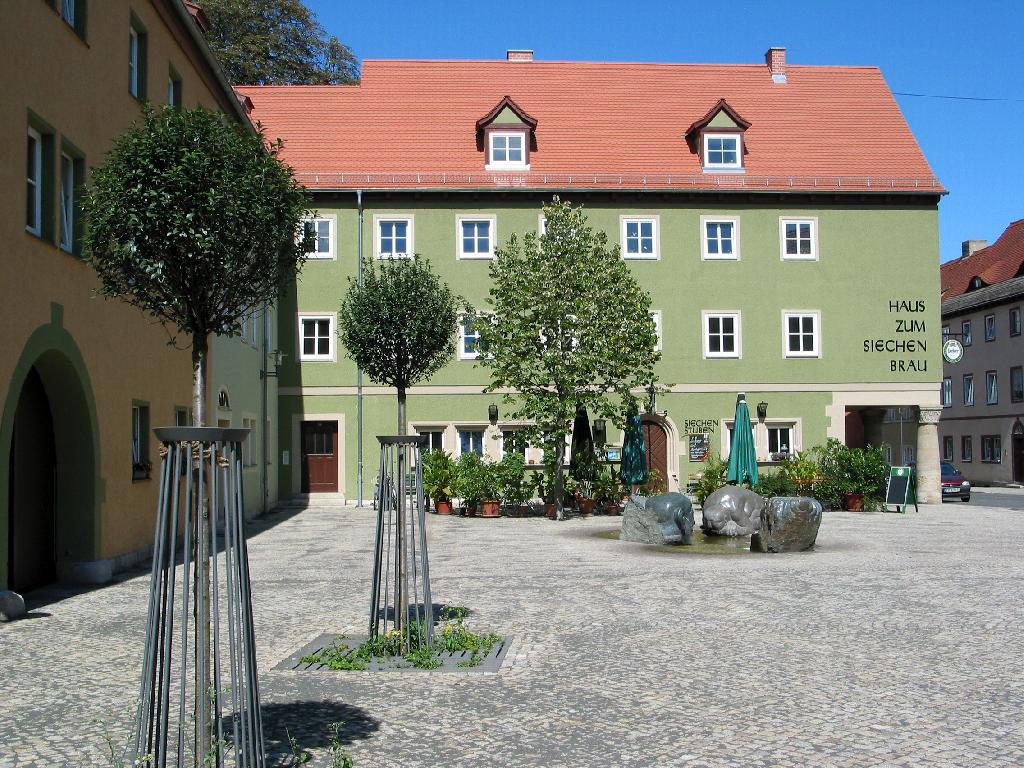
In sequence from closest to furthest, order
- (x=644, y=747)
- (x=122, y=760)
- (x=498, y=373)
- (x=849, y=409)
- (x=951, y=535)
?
(x=122, y=760)
(x=644, y=747)
(x=951, y=535)
(x=498, y=373)
(x=849, y=409)

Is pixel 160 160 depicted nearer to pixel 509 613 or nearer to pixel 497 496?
pixel 509 613

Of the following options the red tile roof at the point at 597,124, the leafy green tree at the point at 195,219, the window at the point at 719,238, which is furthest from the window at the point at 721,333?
the leafy green tree at the point at 195,219

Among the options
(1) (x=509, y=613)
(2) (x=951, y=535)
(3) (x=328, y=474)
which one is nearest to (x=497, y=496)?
(3) (x=328, y=474)

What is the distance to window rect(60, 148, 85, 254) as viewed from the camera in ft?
43.1

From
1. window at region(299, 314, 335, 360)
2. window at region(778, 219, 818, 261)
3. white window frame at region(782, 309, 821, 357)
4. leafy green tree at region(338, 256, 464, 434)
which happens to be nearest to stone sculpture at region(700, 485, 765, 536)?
leafy green tree at region(338, 256, 464, 434)

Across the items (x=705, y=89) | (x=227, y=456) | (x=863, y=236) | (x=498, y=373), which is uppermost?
(x=705, y=89)

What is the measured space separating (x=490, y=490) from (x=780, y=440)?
31.4 ft

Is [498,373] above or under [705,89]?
under

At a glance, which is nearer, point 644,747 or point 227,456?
point 227,456

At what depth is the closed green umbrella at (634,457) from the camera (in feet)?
86.2

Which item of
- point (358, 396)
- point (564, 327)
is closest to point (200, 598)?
point (564, 327)

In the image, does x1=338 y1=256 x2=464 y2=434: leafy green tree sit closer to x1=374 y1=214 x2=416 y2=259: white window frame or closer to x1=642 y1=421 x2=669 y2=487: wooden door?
x1=374 y1=214 x2=416 y2=259: white window frame

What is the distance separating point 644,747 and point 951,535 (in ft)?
50.8

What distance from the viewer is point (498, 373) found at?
25.1 metres
